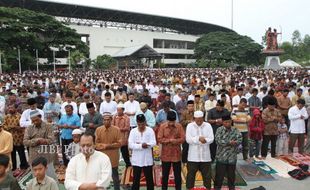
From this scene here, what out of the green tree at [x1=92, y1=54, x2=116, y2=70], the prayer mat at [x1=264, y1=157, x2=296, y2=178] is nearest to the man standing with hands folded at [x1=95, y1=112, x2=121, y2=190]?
the prayer mat at [x1=264, y1=157, x2=296, y2=178]

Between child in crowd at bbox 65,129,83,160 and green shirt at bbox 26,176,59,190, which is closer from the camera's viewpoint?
green shirt at bbox 26,176,59,190

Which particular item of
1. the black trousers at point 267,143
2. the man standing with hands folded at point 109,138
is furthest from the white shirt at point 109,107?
the black trousers at point 267,143

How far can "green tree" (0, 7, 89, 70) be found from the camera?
1479 inches

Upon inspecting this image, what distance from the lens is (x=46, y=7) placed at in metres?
57.4

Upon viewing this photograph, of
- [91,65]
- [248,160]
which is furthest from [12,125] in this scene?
[91,65]

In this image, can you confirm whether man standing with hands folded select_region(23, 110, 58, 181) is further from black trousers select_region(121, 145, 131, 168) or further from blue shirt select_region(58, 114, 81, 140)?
black trousers select_region(121, 145, 131, 168)

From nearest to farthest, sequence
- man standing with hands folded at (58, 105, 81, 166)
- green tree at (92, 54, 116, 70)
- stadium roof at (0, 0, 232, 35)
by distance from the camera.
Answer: man standing with hands folded at (58, 105, 81, 166) → green tree at (92, 54, 116, 70) → stadium roof at (0, 0, 232, 35)

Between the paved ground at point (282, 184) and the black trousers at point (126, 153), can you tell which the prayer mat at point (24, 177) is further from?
the black trousers at point (126, 153)

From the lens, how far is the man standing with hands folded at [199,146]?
19.4ft

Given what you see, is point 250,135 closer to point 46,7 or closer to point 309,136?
point 309,136

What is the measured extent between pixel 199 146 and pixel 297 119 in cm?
372

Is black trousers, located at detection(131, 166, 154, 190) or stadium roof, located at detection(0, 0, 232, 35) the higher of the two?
stadium roof, located at detection(0, 0, 232, 35)

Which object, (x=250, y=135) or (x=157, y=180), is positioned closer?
(x=157, y=180)

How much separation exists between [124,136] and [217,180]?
2.09 meters
